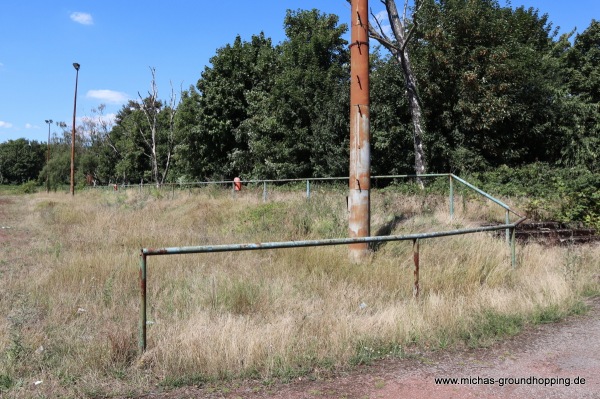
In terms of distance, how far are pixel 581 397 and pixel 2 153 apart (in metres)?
131

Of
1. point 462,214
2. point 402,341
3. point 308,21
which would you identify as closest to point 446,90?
point 462,214

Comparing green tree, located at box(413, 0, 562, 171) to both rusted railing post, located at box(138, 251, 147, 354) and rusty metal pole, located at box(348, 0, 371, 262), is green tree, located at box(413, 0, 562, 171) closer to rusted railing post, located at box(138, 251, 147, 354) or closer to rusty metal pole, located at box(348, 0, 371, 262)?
rusty metal pole, located at box(348, 0, 371, 262)

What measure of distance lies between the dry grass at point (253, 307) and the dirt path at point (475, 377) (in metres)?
0.22

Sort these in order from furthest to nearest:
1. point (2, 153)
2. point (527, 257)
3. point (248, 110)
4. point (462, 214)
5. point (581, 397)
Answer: point (2, 153) → point (248, 110) → point (462, 214) → point (527, 257) → point (581, 397)

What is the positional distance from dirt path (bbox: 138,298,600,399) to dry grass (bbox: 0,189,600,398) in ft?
0.71

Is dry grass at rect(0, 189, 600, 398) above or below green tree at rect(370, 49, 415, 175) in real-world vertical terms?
below

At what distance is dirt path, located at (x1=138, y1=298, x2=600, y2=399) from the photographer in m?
3.48

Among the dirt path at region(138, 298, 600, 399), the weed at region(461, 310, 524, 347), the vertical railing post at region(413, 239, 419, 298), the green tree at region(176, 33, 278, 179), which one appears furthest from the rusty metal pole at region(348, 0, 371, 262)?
the green tree at region(176, 33, 278, 179)

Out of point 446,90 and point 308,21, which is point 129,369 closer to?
point 446,90

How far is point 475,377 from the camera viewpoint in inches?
149

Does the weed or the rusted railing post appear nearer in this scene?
the rusted railing post

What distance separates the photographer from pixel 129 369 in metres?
3.83

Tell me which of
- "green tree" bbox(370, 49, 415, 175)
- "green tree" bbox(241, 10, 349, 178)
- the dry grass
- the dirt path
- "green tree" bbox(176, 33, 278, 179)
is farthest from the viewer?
"green tree" bbox(176, 33, 278, 179)

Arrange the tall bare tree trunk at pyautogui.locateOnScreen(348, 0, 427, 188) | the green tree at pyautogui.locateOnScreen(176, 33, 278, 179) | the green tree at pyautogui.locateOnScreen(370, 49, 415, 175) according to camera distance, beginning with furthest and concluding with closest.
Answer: the green tree at pyautogui.locateOnScreen(176, 33, 278, 179) → the green tree at pyautogui.locateOnScreen(370, 49, 415, 175) → the tall bare tree trunk at pyautogui.locateOnScreen(348, 0, 427, 188)
